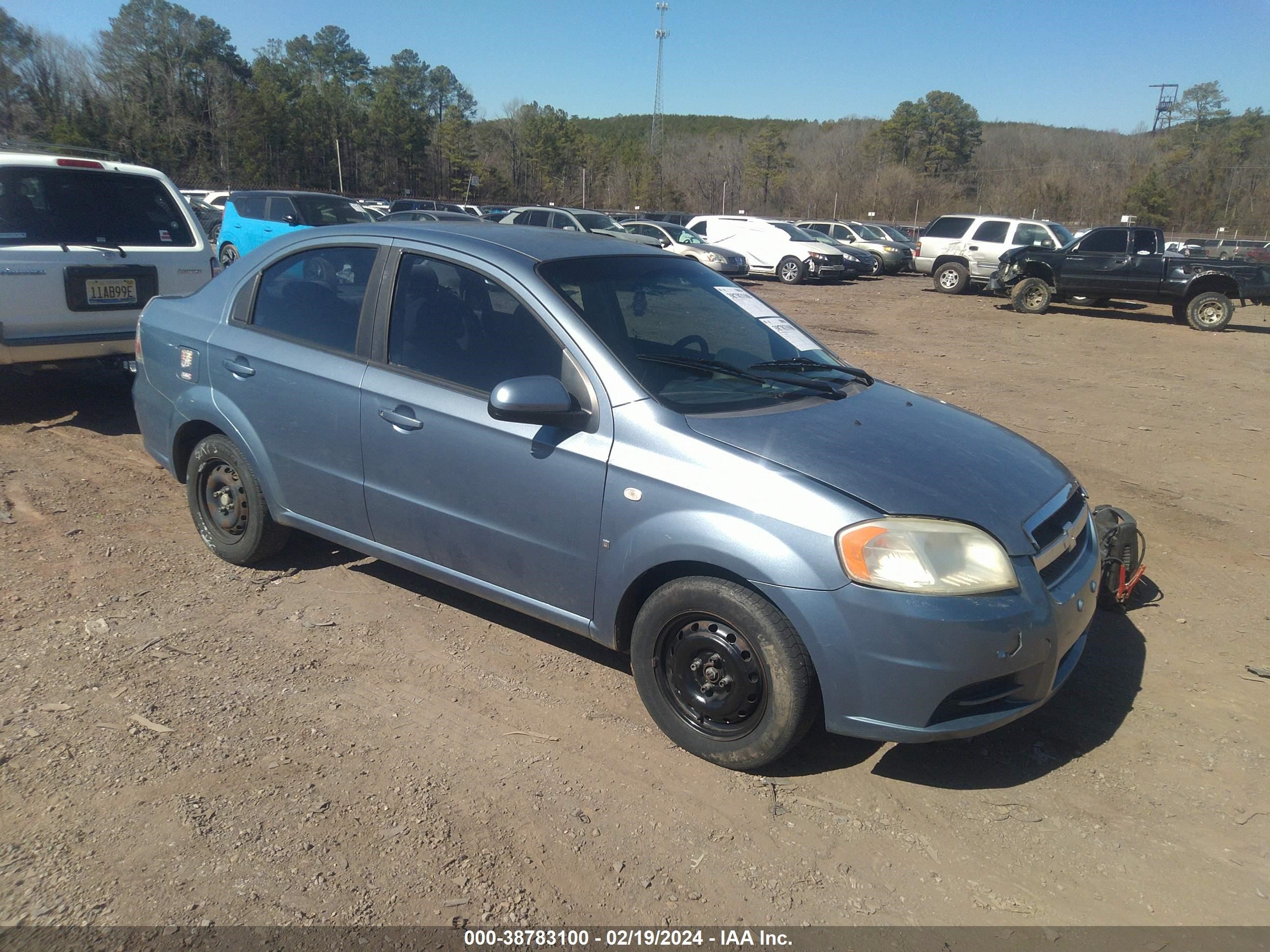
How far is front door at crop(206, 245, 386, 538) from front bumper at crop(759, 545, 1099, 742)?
6.97ft

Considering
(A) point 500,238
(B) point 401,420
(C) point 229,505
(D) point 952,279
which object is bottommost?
(C) point 229,505

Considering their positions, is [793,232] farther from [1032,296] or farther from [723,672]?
[723,672]

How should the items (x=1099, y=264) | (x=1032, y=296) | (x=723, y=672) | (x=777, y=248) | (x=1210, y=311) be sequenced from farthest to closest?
(x=777, y=248), (x=1032, y=296), (x=1099, y=264), (x=1210, y=311), (x=723, y=672)

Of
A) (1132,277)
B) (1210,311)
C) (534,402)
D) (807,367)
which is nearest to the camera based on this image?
(534,402)

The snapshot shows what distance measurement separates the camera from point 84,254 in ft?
22.2

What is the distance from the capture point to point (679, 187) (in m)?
78.6

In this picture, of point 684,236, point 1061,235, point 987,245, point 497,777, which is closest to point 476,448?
A: point 497,777

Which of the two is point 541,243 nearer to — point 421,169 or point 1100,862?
point 1100,862

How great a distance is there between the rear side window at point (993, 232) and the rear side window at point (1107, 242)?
4.41 metres

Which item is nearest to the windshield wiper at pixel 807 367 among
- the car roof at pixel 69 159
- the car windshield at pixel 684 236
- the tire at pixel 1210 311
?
the car roof at pixel 69 159

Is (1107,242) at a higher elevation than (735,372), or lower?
higher

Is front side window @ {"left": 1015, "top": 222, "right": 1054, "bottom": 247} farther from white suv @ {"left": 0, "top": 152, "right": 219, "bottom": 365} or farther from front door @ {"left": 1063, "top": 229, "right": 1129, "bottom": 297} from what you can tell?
white suv @ {"left": 0, "top": 152, "right": 219, "bottom": 365}

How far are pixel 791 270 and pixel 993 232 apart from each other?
5.27 metres

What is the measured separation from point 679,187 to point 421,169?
22.6 m
